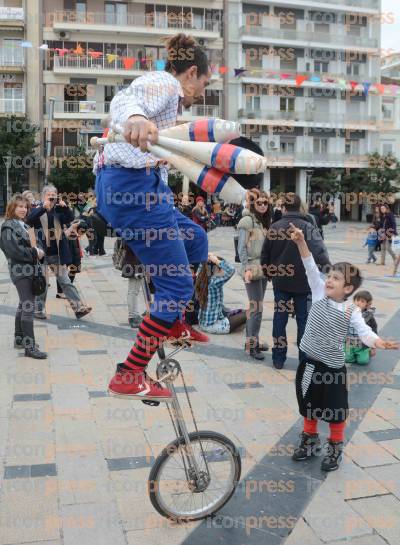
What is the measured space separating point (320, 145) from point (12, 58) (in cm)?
2222

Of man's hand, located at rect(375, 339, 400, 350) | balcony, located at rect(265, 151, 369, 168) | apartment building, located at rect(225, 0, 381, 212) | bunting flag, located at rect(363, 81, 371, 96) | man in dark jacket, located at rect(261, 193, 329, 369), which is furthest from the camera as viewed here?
balcony, located at rect(265, 151, 369, 168)

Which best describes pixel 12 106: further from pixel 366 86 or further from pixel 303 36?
pixel 366 86

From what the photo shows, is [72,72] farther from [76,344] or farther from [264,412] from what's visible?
[264,412]

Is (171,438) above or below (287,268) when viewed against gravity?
below

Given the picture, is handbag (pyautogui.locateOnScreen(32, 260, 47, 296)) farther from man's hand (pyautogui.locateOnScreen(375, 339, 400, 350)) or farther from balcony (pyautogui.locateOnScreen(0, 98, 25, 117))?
balcony (pyautogui.locateOnScreen(0, 98, 25, 117))

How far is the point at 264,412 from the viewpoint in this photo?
537 centimetres

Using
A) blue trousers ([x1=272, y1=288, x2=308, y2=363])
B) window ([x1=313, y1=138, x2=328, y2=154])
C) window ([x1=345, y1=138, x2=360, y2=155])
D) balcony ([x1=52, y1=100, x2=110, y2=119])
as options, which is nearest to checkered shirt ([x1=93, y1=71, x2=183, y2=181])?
blue trousers ([x1=272, y1=288, x2=308, y2=363])

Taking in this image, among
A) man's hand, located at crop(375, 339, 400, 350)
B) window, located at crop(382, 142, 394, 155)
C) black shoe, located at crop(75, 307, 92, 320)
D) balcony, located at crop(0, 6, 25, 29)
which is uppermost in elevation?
balcony, located at crop(0, 6, 25, 29)

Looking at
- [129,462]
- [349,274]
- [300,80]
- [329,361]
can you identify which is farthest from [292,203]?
[300,80]

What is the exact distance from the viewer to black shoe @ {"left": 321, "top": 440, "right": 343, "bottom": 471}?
4.23 meters

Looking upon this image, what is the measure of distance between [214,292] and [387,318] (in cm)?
288

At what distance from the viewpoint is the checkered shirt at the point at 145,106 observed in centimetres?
280

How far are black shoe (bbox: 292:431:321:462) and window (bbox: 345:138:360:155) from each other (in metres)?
44.2

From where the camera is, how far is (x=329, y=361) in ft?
14.3
